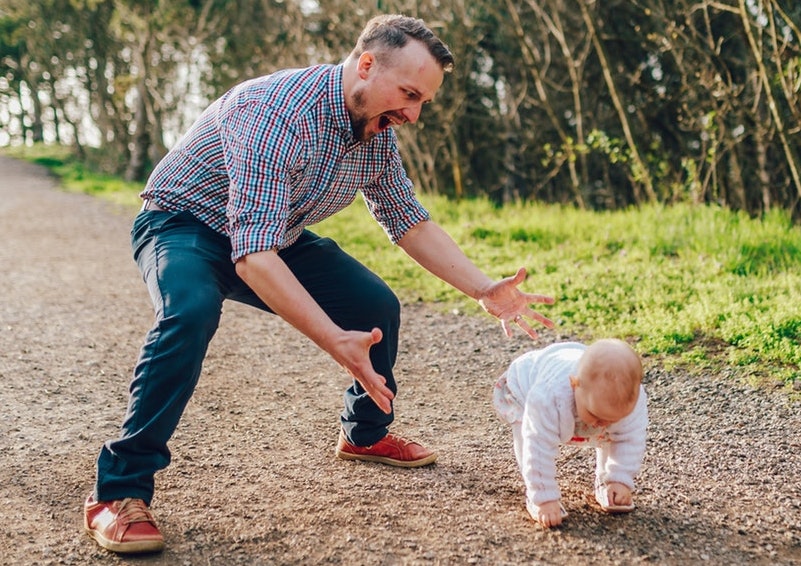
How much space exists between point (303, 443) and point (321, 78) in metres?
1.61

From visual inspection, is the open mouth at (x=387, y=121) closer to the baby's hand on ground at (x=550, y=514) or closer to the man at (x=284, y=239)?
the man at (x=284, y=239)

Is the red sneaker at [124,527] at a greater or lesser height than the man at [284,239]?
lesser

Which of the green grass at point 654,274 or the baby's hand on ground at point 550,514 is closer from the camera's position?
the baby's hand on ground at point 550,514

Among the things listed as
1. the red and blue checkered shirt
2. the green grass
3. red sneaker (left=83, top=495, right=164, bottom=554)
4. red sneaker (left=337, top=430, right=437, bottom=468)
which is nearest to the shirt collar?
the red and blue checkered shirt

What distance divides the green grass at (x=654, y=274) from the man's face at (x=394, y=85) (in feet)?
8.13

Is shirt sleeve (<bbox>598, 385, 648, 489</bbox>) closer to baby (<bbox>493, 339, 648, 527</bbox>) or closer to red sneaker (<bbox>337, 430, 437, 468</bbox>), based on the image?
baby (<bbox>493, 339, 648, 527</bbox>)

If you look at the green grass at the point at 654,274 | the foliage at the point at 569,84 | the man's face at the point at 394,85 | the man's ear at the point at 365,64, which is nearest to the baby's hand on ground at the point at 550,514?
the man's face at the point at 394,85

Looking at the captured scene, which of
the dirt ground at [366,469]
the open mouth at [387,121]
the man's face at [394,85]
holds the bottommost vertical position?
the dirt ground at [366,469]

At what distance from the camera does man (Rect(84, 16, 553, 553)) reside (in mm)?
2723

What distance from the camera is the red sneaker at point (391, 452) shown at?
3486mm

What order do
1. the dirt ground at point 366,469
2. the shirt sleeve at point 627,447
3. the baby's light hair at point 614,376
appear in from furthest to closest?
the shirt sleeve at point 627,447 < the dirt ground at point 366,469 < the baby's light hair at point 614,376

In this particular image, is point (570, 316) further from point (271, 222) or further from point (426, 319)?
point (271, 222)

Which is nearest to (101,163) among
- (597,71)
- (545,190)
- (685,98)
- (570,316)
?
(545,190)

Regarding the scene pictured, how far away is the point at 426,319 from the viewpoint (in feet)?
20.2
